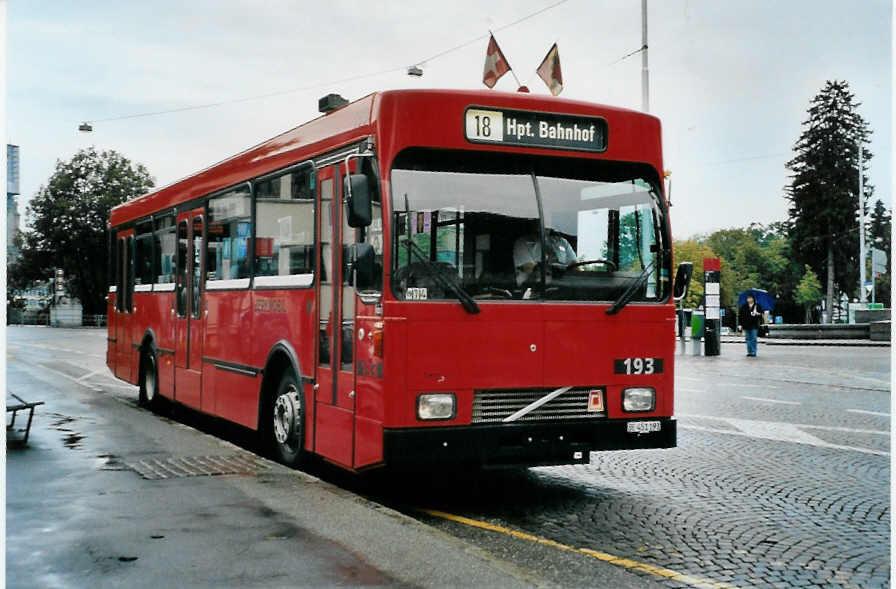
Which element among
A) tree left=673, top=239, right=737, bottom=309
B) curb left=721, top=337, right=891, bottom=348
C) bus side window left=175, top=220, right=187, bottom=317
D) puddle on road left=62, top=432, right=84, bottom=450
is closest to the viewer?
puddle on road left=62, top=432, right=84, bottom=450

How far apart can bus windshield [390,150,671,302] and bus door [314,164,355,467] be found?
0.74 meters

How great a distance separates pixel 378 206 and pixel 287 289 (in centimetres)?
203

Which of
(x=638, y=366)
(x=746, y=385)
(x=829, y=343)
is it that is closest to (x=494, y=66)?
(x=638, y=366)

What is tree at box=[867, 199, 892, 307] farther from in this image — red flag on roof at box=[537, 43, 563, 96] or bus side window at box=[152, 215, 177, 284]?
bus side window at box=[152, 215, 177, 284]

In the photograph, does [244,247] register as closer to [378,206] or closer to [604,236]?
[378,206]

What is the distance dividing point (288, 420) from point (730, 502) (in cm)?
363

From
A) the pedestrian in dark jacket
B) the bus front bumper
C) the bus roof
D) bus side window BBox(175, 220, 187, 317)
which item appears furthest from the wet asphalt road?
the pedestrian in dark jacket

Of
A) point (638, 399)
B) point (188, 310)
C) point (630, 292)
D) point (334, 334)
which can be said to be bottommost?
point (638, 399)

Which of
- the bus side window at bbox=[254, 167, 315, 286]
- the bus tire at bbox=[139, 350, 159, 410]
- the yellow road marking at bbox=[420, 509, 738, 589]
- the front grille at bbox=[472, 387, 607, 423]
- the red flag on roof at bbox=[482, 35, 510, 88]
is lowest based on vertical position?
the yellow road marking at bbox=[420, 509, 738, 589]

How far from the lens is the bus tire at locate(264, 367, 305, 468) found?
8445 millimetres

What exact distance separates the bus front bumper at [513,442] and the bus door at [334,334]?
2.35 feet

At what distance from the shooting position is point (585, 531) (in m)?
6.52

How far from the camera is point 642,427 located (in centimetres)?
748

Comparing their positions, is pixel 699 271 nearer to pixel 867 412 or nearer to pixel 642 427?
pixel 867 412
